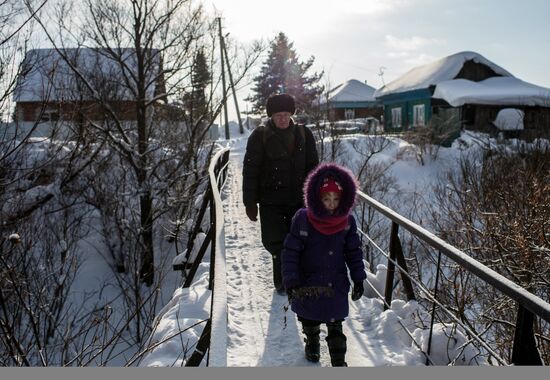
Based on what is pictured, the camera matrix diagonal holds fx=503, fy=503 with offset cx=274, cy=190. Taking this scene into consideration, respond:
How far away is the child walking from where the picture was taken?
329 cm

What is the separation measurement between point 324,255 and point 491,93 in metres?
26.4

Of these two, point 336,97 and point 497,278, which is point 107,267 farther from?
point 336,97

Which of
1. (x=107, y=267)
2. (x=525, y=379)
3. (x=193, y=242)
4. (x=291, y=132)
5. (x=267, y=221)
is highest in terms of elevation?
(x=291, y=132)

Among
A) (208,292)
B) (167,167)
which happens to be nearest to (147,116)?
(167,167)

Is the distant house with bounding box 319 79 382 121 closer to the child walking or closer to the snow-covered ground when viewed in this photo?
the snow-covered ground

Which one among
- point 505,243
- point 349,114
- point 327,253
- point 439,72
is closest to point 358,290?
point 327,253

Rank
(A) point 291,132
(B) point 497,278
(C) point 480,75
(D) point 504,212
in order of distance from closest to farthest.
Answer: (B) point 497,278 < (A) point 291,132 < (D) point 504,212 < (C) point 480,75

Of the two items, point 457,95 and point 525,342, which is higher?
point 457,95

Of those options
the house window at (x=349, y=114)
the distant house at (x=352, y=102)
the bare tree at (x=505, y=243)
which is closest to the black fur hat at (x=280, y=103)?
the bare tree at (x=505, y=243)

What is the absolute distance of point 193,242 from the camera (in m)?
8.40

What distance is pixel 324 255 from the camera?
333cm

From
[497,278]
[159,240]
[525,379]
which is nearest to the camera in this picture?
[525,379]

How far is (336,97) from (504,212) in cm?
3766

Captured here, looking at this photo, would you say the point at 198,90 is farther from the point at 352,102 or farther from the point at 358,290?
the point at 352,102
